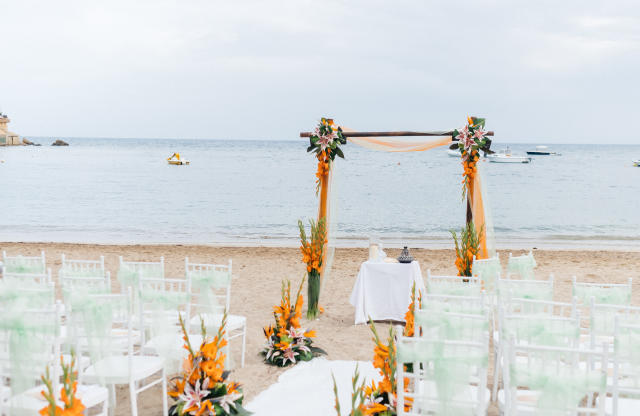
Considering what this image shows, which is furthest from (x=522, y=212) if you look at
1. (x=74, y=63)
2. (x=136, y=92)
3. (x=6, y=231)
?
(x=74, y=63)

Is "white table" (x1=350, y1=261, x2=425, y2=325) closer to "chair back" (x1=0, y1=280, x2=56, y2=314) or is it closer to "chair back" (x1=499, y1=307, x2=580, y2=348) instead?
"chair back" (x1=499, y1=307, x2=580, y2=348)

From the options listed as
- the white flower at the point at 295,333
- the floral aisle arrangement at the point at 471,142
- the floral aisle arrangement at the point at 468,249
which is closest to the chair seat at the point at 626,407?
the white flower at the point at 295,333

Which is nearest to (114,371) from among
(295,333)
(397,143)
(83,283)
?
(83,283)

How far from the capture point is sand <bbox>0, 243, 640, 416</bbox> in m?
5.36

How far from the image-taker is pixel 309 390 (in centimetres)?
461

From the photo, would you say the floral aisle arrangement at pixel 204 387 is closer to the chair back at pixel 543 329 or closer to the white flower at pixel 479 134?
the chair back at pixel 543 329

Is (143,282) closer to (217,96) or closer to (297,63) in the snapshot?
(297,63)

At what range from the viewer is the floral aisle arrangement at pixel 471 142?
6969 mm

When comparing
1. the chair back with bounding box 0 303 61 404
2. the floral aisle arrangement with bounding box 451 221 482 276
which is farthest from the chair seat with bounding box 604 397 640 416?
the floral aisle arrangement with bounding box 451 221 482 276

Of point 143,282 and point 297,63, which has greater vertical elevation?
point 297,63

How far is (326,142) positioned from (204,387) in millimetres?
3940

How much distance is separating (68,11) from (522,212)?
19419mm

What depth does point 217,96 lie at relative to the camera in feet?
127

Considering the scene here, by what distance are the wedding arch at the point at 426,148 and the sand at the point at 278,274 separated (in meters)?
0.94
